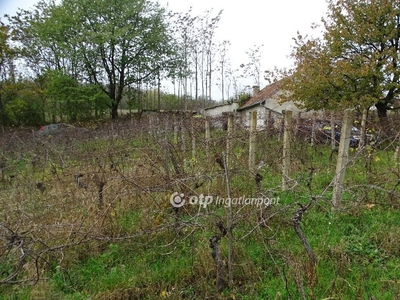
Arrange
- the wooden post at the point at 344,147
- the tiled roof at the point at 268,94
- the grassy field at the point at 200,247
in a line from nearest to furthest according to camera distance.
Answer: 1. the grassy field at the point at 200,247
2. the wooden post at the point at 344,147
3. the tiled roof at the point at 268,94

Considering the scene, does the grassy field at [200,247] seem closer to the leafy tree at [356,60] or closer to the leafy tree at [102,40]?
the leafy tree at [356,60]

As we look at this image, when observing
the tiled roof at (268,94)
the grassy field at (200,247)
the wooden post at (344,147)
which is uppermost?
→ the tiled roof at (268,94)

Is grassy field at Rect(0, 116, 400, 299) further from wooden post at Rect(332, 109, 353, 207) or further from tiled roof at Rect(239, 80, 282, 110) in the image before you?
tiled roof at Rect(239, 80, 282, 110)

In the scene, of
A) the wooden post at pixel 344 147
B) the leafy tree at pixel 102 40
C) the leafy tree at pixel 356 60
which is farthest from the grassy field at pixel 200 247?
the leafy tree at pixel 102 40

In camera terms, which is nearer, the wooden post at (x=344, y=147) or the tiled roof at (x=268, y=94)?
the wooden post at (x=344, y=147)

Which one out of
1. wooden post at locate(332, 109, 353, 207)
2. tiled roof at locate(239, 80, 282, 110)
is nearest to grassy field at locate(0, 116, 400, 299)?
wooden post at locate(332, 109, 353, 207)

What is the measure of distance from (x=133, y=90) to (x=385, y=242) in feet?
76.6

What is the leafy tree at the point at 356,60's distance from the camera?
10984 mm

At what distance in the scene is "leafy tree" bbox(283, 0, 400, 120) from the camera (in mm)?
10984

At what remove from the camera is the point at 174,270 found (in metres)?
2.66

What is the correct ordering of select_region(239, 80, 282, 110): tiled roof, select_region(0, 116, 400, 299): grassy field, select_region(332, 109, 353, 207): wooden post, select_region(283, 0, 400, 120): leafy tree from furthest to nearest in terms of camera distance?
select_region(239, 80, 282, 110): tiled roof
select_region(283, 0, 400, 120): leafy tree
select_region(332, 109, 353, 207): wooden post
select_region(0, 116, 400, 299): grassy field

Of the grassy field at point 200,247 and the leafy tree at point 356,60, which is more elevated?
the leafy tree at point 356,60

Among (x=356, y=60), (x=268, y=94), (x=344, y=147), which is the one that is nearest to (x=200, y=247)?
(x=344, y=147)

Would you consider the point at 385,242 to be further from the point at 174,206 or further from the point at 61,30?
the point at 61,30
